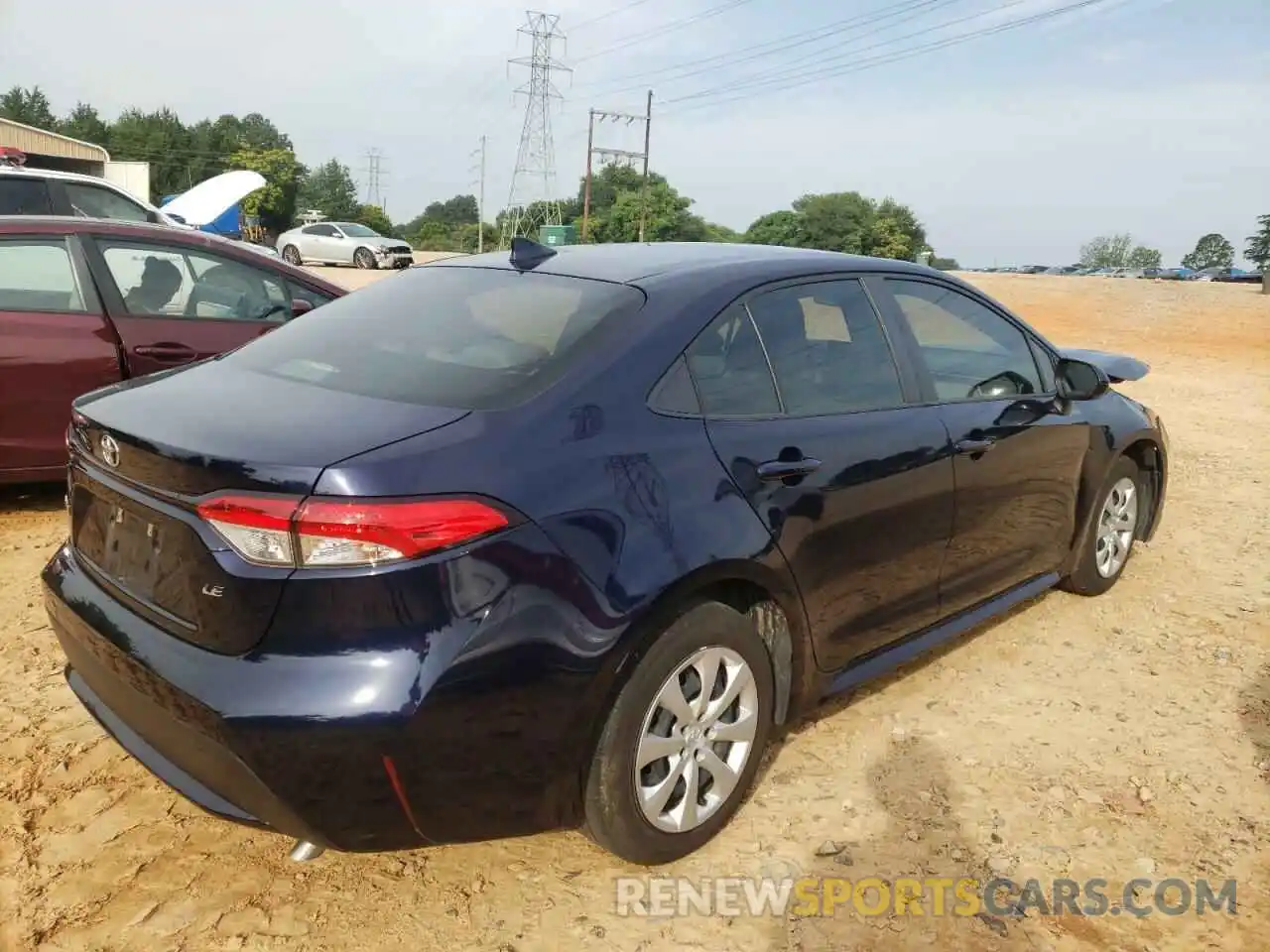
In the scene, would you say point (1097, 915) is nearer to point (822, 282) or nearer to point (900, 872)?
point (900, 872)

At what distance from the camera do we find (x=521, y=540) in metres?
2.05

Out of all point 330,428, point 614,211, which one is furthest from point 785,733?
point 614,211

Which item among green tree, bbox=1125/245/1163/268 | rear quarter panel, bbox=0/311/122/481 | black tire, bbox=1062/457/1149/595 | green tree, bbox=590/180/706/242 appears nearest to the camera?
black tire, bbox=1062/457/1149/595

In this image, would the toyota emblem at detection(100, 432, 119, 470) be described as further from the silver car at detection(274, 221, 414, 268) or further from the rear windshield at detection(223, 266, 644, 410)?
the silver car at detection(274, 221, 414, 268)

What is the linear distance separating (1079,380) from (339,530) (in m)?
3.22

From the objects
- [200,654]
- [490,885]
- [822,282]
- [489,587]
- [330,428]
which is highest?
[822,282]

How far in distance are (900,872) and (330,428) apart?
6.02 ft

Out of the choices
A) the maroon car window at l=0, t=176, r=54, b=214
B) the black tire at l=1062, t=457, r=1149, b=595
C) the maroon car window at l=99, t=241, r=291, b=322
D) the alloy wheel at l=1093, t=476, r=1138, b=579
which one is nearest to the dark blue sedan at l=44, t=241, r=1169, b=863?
the black tire at l=1062, t=457, r=1149, b=595

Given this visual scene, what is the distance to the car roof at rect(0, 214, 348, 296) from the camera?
4965 mm

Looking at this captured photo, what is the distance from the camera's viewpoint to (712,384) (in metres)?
2.61

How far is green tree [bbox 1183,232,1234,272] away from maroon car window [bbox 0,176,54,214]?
130488 millimetres

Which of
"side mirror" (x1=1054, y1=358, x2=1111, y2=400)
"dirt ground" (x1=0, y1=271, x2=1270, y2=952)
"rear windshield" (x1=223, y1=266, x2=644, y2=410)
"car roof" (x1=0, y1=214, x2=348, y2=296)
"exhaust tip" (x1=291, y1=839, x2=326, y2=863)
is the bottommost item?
"dirt ground" (x1=0, y1=271, x2=1270, y2=952)

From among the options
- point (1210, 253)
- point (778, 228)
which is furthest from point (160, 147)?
point (1210, 253)

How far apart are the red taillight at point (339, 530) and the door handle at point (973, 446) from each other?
1.93m
